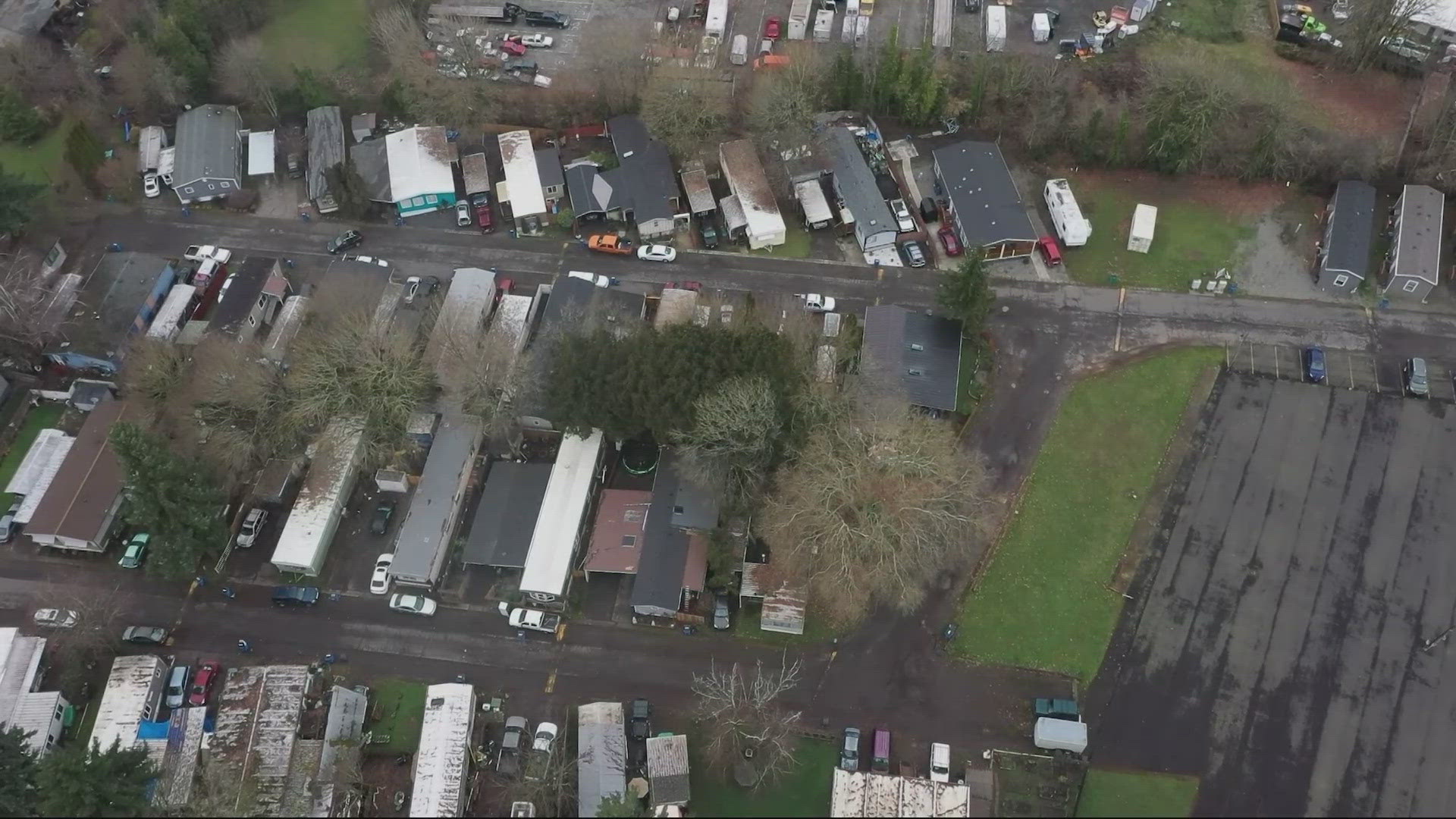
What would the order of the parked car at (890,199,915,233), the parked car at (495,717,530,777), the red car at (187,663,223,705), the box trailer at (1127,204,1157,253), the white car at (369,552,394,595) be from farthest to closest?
the parked car at (890,199,915,233) < the box trailer at (1127,204,1157,253) < the white car at (369,552,394,595) < the red car at (187,663,223,705) < the parked car at (495,717,530,777)

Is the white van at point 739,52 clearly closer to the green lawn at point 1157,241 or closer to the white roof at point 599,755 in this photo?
the green lawn at point 1157,241

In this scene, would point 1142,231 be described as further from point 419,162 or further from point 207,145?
point 207,145

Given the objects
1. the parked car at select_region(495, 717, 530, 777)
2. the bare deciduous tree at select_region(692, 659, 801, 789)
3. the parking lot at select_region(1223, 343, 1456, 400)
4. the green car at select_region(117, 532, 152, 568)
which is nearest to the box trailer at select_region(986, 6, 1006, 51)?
the parking lot at select_region(1223, 343, 1456, 400)

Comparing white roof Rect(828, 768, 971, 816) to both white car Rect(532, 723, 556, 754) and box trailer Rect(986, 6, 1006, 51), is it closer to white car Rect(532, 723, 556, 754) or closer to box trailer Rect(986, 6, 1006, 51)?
white car Rect(532, 723, 556, 754)

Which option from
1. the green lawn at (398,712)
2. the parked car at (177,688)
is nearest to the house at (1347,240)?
the green lawn at (398,712)

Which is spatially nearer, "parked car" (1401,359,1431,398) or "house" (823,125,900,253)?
"parked car" (1401,359,1431,398)

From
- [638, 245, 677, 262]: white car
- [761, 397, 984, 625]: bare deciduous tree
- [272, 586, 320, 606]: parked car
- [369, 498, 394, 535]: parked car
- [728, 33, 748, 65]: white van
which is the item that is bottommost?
[272, 586, 320, 606]: parked car

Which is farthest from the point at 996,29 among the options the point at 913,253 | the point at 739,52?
the point at 913,253
